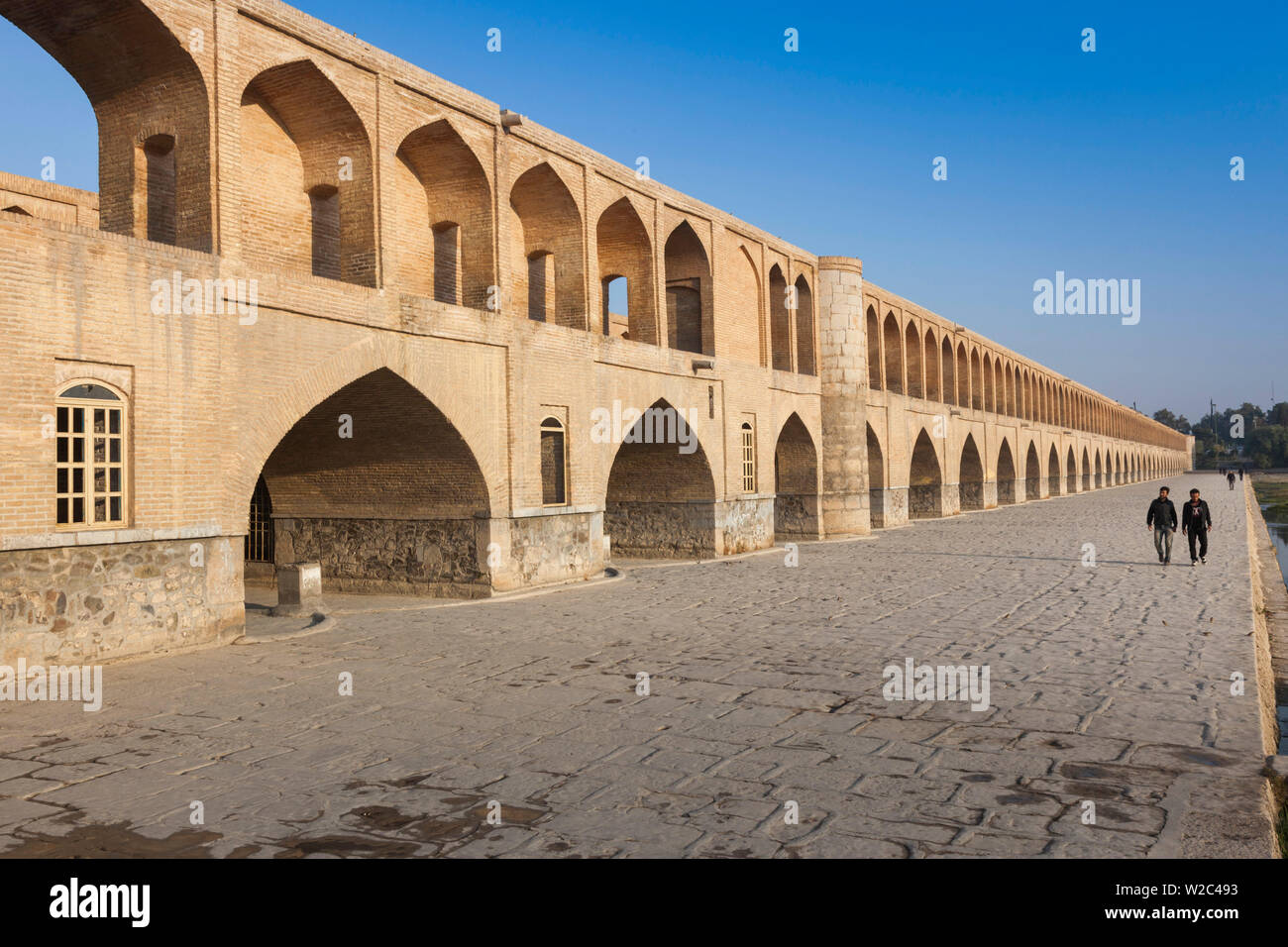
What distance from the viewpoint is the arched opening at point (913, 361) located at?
29.7 metres

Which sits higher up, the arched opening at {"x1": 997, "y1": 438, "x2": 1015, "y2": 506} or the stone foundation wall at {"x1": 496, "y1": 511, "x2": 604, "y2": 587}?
the arched opening at {"x1": 997, "y1": 438, "x2": 1015, "y2": 506}

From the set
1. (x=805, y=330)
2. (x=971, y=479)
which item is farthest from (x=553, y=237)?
(x=971, y=479)

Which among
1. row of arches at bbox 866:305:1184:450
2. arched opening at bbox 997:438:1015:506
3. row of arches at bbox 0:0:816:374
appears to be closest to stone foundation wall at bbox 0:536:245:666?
row of arches at bbox 0:0:816:374

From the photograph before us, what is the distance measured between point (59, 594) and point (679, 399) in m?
10.9

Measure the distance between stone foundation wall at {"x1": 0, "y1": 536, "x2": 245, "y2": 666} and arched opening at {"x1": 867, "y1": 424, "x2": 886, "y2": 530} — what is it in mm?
18935

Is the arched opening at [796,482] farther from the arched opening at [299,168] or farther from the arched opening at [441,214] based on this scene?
the arched opening at [299,168]

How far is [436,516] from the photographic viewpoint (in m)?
13.1

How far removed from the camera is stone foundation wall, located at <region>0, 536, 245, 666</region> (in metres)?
7.61

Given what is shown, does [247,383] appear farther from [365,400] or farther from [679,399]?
[679,399]

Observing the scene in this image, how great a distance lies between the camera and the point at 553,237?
49.3 ft

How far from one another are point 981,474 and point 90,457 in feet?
105

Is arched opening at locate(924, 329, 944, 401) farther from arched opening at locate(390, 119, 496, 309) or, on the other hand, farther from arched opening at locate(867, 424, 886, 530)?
arched opening at locate(390, 119, 496, 309)

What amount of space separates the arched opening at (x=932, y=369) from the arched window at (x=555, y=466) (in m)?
19.9
